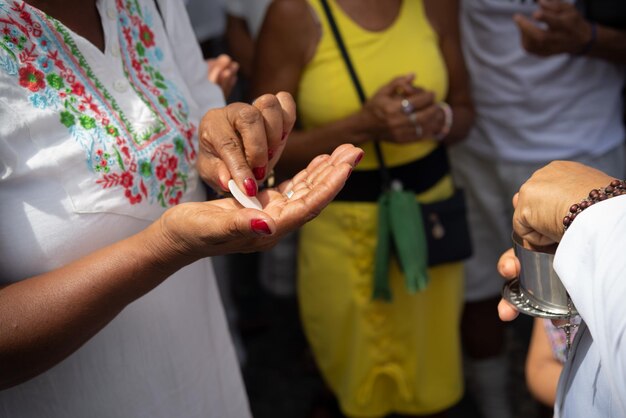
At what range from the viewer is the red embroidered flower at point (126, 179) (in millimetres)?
1320

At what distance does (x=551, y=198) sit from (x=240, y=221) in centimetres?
51

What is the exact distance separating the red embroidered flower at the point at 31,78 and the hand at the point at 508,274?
3.04ft

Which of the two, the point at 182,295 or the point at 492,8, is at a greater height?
the point at 492,8

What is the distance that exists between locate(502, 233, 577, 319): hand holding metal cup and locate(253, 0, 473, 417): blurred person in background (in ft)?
3.37

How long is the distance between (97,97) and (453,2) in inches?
61.1

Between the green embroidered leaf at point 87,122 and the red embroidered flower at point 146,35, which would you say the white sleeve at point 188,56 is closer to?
the red embroidered flower at point 146,35

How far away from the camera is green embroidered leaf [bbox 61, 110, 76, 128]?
125cm

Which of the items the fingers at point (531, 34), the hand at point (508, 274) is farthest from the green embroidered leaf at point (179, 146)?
the fingers at point (531, 34)

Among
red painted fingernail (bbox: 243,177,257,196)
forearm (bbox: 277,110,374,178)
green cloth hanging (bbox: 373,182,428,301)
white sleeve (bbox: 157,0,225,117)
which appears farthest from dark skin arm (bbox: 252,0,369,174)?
red painted fingernail (bbox: 243,177,257,196)

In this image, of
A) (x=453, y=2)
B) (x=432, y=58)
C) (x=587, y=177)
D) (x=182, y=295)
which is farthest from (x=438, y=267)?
(x=587, y=177)

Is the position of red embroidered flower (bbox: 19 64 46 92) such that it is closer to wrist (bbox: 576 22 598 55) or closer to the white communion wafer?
the white communion wafer

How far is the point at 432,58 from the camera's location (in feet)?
7.45

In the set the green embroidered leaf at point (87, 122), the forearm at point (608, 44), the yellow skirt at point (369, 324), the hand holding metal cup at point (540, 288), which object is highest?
the green embroidered leaf at point (87, 122)

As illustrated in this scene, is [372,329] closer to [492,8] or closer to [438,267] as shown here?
[438,267]
